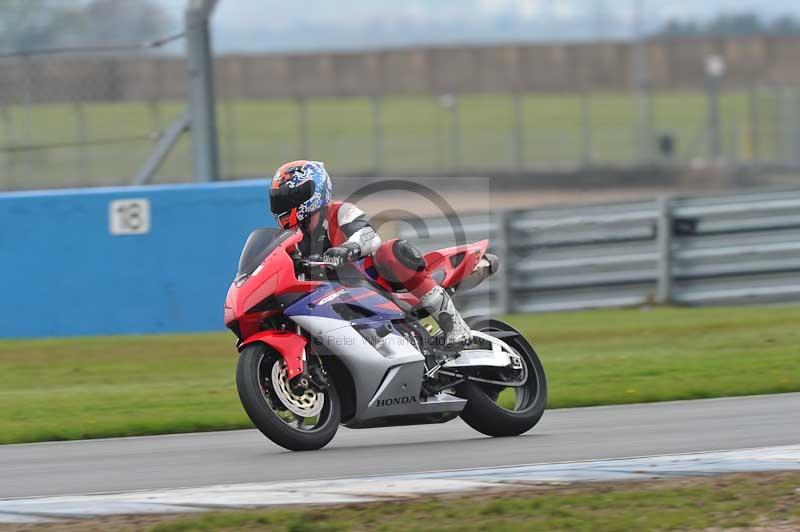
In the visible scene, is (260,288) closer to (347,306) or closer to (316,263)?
(316,263)

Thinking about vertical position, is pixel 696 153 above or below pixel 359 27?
below

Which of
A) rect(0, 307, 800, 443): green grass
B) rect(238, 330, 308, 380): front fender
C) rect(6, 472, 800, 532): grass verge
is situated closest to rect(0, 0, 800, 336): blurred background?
rect(0, 307, 800, 443): green grass

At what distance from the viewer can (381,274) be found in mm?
7859

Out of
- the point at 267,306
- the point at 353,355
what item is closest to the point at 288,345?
the point at 267,306

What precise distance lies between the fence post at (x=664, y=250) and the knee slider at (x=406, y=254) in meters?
8.50

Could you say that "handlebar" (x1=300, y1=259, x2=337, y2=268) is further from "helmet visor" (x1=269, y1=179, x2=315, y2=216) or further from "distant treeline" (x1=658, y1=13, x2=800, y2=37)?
"distant treeline" (x1=658, y1=13, x2=800, y2=37)

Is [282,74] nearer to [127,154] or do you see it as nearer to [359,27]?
[359,27]

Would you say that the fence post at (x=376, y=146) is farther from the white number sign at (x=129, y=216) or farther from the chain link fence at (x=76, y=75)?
the white number sign at (x=129, y=216)

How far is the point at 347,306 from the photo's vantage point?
7613 mm

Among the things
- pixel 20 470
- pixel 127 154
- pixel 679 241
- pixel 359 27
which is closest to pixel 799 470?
pixel 20 470

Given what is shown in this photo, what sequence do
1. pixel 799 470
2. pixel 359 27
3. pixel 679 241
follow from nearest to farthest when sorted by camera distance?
pixel 799 470
pixel 679 241
pixel 359 27

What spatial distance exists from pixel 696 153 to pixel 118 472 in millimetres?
34992

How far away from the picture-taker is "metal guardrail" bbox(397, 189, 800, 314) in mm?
15516

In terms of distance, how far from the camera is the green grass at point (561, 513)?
18.5ft
